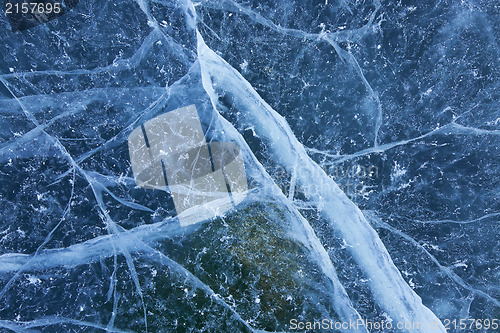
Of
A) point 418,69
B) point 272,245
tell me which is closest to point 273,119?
point 272,245

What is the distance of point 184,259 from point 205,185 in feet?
1.34

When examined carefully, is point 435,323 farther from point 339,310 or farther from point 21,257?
point 21,257

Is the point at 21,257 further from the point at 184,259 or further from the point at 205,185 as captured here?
the point at 205,185

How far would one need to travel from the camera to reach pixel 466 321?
175 centimetres

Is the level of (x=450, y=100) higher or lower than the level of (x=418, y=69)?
lower

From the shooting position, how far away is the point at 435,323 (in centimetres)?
174

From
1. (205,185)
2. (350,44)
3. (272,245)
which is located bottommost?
(272,245)

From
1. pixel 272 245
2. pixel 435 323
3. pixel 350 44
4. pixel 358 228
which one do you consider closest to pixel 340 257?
pixel 358 228

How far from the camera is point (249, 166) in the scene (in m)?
1.78

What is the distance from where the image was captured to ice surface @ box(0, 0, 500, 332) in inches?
68.4

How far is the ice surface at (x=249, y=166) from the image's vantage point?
1.74 meters

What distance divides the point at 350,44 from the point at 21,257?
6.90ft

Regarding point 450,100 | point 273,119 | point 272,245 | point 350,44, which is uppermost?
point 350,44

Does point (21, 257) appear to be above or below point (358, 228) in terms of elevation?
above
